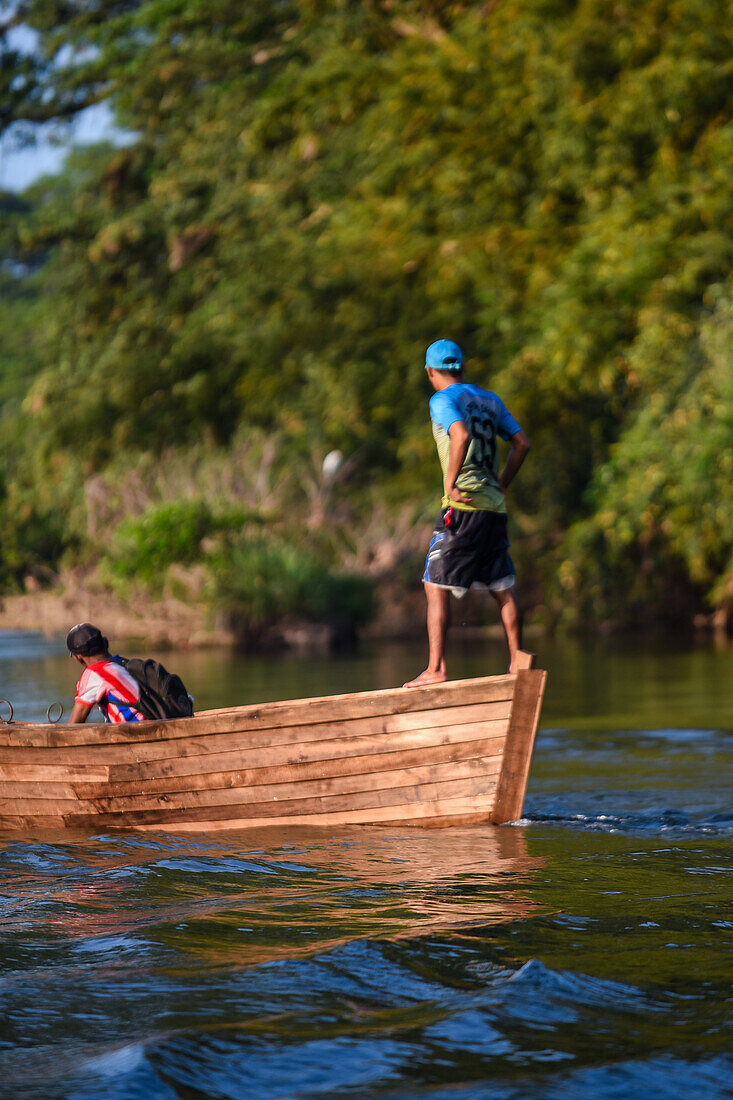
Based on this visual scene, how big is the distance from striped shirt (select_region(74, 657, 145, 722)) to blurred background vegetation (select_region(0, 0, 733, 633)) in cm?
1271

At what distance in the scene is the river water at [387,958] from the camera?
441 cm

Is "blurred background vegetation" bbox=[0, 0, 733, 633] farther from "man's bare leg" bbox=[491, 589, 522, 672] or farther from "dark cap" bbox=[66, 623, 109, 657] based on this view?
"dark cap" bbox=[66, 623, 109, 657]

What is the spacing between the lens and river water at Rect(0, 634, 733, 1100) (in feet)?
14.5

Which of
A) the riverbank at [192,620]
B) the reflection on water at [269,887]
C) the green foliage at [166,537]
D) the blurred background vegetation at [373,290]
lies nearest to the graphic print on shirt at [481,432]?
the reflection on water at [269,887]

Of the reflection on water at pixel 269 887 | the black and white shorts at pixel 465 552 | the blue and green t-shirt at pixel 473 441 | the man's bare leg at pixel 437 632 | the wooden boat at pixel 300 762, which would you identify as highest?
the blue and green t-shirt at pixel 473 441

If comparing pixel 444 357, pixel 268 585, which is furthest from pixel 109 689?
pixel 268 585

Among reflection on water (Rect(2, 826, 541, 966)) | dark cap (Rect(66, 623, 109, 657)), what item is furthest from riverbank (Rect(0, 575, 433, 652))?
reflection on water (Rect(2, 826, 541, 966))

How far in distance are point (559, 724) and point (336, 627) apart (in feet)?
40.8

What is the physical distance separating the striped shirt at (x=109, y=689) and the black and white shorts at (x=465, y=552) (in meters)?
1.89

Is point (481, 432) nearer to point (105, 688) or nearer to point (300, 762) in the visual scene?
point (300, 762)

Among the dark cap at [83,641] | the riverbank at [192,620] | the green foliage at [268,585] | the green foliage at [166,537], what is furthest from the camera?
the green foliage at [166,537]

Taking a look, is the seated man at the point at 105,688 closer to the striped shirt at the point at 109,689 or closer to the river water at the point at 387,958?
the striped shirt at the point at 109,689

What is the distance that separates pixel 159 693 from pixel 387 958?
3.25 meters

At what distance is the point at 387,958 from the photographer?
18.2 ft
